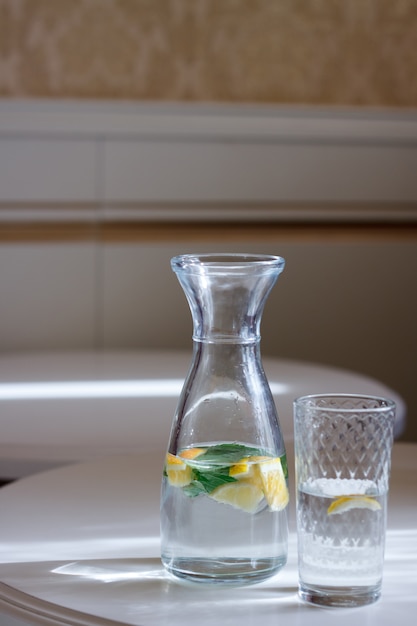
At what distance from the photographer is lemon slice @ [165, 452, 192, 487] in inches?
23.2

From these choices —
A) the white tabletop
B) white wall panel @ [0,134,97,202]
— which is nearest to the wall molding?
white wall panel @ [0,134,97,202]

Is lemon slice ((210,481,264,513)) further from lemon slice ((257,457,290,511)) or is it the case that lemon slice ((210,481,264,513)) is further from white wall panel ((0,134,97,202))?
white wall panel ((0,134,97,202))

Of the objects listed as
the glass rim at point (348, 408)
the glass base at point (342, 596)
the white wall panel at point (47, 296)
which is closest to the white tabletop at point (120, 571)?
the glass base at point (342, 596)

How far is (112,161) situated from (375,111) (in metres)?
0.60

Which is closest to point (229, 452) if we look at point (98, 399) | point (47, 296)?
point (98, 399)

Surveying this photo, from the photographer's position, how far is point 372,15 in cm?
220

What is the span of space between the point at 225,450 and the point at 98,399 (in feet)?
2.29

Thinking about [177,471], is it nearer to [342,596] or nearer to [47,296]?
[342,596]

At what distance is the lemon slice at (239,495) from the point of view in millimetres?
574

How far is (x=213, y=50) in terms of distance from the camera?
2.15 meters

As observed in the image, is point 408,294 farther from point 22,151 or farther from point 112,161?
point 22,151

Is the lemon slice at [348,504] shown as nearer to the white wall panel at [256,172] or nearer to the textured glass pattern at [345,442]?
the textured glass pattern at [345,442]

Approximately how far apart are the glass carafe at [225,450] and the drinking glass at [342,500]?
3cm

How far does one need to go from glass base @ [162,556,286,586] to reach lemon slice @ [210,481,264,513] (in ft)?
0.11
